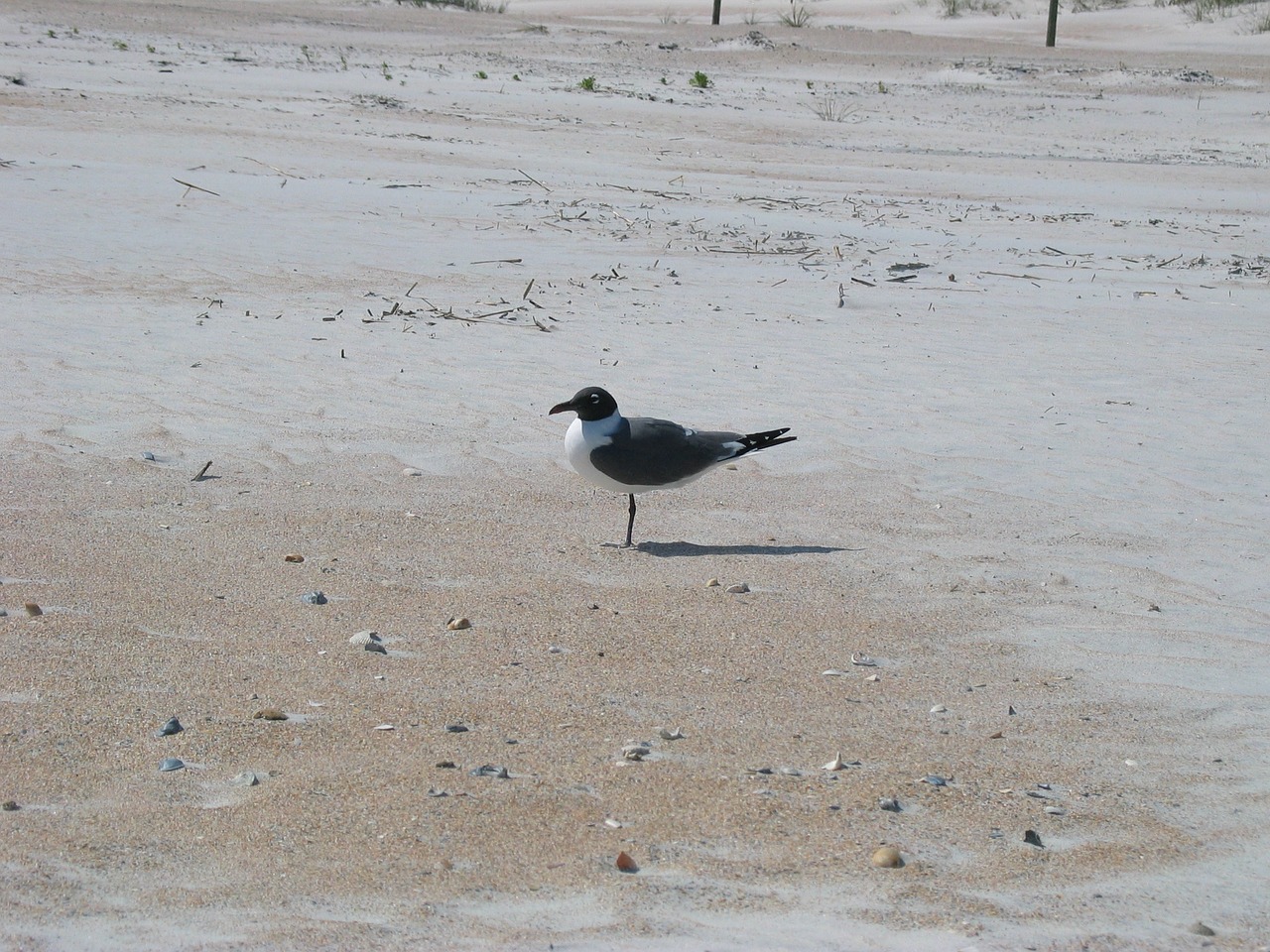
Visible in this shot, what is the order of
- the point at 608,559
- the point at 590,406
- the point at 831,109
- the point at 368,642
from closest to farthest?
the point at 368,642, the point at 608,559, the point at 590,406, the point at 831,109

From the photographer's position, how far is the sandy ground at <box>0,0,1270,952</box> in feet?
10.6

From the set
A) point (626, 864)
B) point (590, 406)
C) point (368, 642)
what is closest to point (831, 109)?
point (590, 406)

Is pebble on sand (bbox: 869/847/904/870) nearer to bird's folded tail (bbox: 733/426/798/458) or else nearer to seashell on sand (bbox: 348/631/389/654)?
seashell on sand (bbox: 348/631/389/654)

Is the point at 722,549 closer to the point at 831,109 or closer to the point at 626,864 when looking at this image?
the point at 626,864

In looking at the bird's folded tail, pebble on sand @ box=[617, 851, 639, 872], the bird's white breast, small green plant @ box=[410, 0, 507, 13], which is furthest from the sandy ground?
small green plant @ box=[410, 0, 507, 13]

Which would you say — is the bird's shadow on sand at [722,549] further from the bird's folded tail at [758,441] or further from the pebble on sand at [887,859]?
the pebble on sand at [887,859]

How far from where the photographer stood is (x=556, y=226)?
12.8 m

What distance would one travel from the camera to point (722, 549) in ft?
19.6

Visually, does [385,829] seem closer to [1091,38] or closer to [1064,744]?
[1064,744]

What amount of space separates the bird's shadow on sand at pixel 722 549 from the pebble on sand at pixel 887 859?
8.45 ft

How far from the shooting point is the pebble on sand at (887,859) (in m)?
3.32

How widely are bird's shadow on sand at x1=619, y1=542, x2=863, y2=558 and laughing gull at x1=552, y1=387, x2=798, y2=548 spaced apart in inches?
4.8

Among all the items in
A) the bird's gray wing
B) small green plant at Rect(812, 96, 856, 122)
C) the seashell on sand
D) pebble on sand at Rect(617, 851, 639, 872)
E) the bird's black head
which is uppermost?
small green plant at Rect(812, 96, 856, 122)

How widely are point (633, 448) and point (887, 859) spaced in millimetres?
2708
